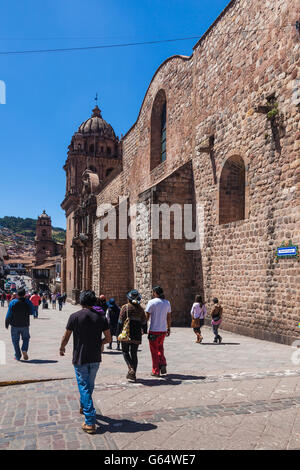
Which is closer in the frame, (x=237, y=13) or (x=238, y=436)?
(x=238, y=436)

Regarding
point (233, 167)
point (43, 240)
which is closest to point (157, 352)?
point (233, 167)

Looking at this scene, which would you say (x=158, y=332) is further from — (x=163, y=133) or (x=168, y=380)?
(x=163, y=133)

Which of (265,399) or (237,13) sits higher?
(237,13)

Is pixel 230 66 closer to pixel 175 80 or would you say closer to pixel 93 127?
pixel 175 80

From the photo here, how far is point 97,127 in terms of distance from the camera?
4675 cm

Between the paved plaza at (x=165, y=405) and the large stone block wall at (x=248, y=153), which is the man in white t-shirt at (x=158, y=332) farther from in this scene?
the large stone block wall at (x=248, y=153)

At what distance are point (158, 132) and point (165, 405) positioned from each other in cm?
1590

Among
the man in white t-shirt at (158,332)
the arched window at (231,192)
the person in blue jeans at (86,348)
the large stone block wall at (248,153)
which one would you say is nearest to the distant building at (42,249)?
the large stone block wall at (248,153)

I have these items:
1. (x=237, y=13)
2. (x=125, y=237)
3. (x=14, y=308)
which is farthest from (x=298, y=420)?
(x=125, y=237)

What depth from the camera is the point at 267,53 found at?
9922mm

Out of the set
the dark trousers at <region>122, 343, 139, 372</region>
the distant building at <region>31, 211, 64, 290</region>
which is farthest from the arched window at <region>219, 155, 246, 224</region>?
the distant building at <region>31, 211, 64, 290</region>

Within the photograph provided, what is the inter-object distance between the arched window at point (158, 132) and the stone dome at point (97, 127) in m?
28.0
